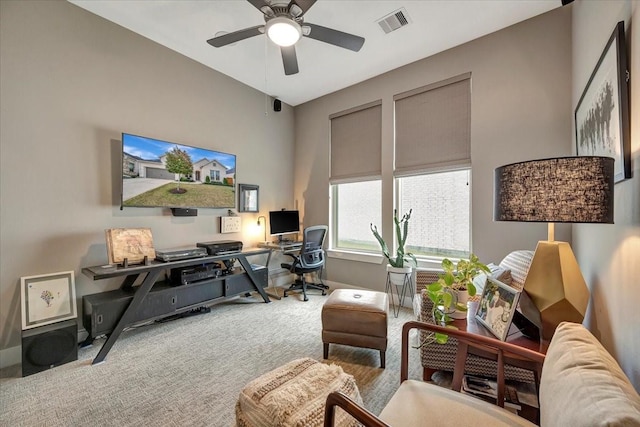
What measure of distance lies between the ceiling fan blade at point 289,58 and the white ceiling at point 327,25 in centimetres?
49

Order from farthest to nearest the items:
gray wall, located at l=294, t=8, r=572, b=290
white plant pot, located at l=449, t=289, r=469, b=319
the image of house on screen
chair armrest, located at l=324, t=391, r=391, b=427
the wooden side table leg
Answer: the image of house on screen, gray wall, located at l=294, t=8, r=572, b=290, the wooden side table leg, white plant pot, located at l=449, t=289, r=469, b=319, chair armrest, located at l=324, t=391, r=391, b=427

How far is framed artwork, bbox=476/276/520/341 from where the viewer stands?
1217 millimetres

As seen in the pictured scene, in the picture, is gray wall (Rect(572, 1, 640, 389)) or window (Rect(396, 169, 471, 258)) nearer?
gray wall (Rect(572, 1, 640, 389))

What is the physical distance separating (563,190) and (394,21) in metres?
2.48

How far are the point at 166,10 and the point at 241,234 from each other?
2.75 m

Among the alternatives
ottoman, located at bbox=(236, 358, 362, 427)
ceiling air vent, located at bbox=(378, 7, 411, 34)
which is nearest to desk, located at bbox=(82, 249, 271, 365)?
ottoman, located at bbox=(236, 358, 362, 427)

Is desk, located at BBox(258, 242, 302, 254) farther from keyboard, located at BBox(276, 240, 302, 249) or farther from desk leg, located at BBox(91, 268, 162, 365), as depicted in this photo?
desk leg, located at BBox(91, 268, 162, 365)

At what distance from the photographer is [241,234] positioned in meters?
3.95

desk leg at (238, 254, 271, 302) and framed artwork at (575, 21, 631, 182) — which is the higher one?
framed artwork at (575, 21, 631, 182)

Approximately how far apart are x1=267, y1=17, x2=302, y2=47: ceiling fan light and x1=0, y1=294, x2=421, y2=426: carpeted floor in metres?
2.73

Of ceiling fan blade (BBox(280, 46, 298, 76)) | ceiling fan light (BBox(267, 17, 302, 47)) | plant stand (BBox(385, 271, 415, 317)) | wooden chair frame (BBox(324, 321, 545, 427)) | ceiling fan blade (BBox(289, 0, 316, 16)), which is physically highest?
ceiling fan blade (BBox(289, 0, 316, 16))

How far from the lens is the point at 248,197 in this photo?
13.2ft

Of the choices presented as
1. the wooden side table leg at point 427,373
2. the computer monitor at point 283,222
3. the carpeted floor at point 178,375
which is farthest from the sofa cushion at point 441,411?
the computer monitor at point 283,222

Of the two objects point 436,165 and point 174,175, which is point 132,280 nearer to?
point 174,175
